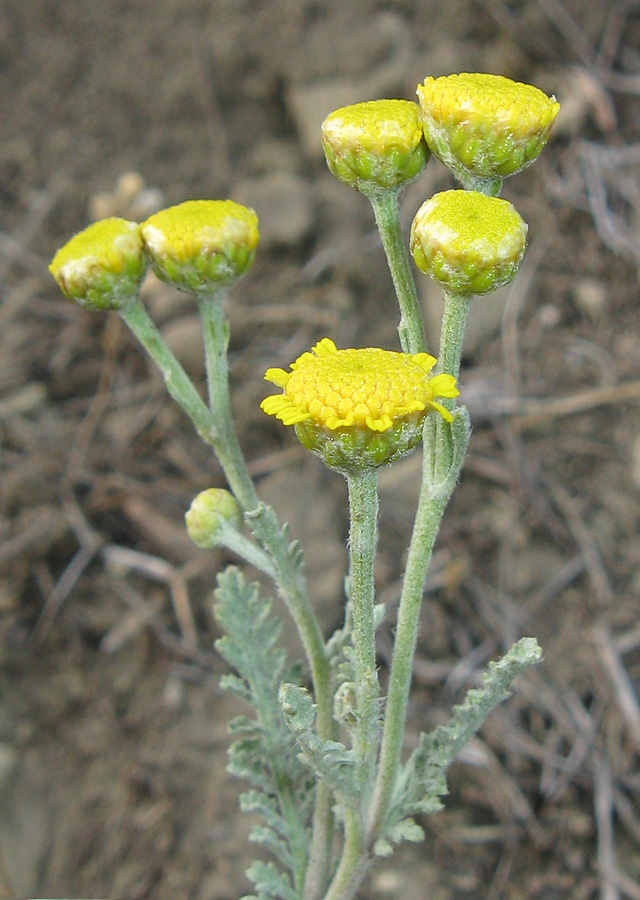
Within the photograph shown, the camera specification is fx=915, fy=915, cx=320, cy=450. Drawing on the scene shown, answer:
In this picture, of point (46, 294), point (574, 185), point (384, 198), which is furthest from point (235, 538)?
point (574, 185)

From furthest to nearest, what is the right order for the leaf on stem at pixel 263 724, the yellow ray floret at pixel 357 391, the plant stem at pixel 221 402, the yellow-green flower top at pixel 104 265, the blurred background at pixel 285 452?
the blurred background at pixel 285 452 < the leaf on stem at pixel 263 724 < the plant stem at pixel 221 402 < the yellow-green flower top at pixel 104 265 < the yellow ray floret at pixel 357 391

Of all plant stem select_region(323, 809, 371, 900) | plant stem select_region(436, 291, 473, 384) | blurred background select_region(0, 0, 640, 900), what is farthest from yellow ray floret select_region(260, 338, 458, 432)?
blurred background select_region(0, 0, 640, 900)

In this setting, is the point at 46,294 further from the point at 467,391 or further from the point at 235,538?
the point at 235,538

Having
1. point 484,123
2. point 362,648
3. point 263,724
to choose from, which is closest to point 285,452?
point 263,724

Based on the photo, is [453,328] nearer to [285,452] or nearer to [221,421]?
[221,421]

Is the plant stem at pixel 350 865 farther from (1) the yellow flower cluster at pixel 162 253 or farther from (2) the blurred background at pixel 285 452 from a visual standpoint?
(1) the yellow flower cluster at pixel 162 253

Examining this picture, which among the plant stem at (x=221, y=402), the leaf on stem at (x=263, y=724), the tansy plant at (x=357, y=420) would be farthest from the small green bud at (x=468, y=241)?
the leaf on stem at (x=263, y=724)
